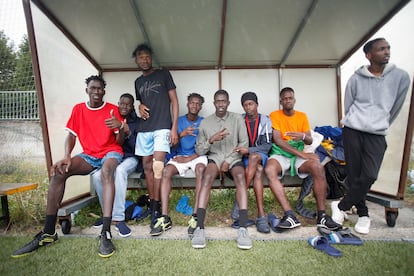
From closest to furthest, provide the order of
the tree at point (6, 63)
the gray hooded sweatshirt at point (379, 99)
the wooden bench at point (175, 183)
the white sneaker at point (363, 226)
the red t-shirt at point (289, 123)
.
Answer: the gray hooded sweatshirt at point (379, 99) → the white sneaker at point (363, 226) → the wooden bench at point (175, 183) → the red t-shirt at point (289, 123) → the tree at point (6, 63)

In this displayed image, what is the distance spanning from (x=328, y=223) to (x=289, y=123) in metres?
1.51

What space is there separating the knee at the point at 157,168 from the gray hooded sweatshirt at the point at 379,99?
7.73 feet

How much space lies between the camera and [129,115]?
409 cm

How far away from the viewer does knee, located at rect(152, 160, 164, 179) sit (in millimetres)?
3336

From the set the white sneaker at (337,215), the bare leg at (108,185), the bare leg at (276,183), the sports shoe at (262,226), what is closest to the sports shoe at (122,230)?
the bare leg at (108,185)

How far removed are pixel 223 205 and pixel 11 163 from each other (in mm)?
4965

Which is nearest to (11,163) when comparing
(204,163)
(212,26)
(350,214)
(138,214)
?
(138,214)

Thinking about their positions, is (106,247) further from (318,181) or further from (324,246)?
(318,181)

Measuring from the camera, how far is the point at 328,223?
9.52 ft

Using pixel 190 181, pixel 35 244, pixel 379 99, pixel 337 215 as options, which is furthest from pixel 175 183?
pixel 379 99

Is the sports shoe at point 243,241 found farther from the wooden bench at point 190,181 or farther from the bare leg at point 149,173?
the bare leg at point 149,173

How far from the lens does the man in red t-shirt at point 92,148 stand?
9.49 ft

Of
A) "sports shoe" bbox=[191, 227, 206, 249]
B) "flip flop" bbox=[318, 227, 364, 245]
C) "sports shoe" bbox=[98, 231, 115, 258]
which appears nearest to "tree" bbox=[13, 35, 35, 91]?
"sports shoe" bbox=[98, 231, 115, 258]

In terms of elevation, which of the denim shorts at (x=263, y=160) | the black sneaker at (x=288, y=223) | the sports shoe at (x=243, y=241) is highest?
the denim shorts at (x=263, y=160)
